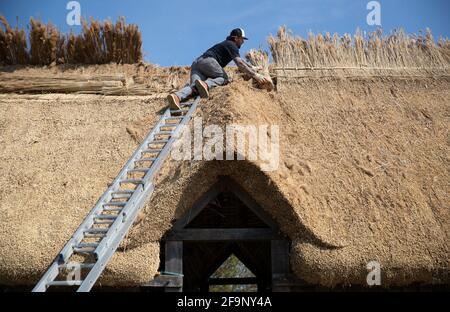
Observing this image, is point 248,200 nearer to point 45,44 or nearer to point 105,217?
point 105,217

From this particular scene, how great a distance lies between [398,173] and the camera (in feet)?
22.1

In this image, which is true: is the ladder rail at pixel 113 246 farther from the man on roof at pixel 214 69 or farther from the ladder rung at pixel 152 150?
the man on roof at pixel 214 69

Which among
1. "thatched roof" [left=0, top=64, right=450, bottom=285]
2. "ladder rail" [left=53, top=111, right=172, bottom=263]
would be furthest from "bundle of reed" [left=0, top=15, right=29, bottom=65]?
"ladder rail" [left=53, top=111, right=172, bottom=263]

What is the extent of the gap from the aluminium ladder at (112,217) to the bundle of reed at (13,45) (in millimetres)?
3073

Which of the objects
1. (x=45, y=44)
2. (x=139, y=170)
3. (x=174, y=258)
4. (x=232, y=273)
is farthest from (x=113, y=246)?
(x=232, y=273)

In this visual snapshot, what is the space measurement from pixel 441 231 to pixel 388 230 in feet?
2.01

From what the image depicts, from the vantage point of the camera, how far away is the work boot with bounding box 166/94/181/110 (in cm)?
701

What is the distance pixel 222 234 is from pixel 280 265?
71 cm

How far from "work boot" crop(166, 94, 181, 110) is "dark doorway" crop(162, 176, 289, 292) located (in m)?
1.18

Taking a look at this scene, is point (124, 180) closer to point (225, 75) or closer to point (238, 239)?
point (238, 239)

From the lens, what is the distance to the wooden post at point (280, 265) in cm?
606

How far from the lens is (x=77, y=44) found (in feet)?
28.4
